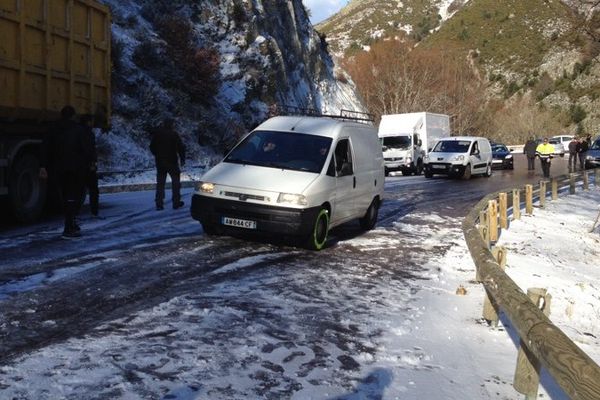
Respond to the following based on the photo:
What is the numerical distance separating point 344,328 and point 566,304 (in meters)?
3.47

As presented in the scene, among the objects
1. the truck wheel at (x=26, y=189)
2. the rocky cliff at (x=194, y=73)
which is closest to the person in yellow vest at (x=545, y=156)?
the rocky cliff at (x=194, y=73)

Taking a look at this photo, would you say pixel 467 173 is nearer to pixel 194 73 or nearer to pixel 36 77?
pixel 194 73

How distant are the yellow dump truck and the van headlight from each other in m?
4.35

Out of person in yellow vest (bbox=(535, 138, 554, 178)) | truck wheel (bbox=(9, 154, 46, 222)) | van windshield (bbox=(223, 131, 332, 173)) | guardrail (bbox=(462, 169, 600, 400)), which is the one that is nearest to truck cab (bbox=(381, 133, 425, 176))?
person in yellow vest (bbox=(535, 138, 554, 178))

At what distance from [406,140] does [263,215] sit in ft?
67.8

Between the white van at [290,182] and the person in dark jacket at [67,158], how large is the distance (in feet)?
5.48

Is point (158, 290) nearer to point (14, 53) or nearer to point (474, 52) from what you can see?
point (14, 53)

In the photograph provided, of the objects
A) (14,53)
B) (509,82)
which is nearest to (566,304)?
(14,53)

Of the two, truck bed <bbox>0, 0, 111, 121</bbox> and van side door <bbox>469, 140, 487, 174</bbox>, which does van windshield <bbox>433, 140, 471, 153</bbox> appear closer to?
van side door <bbox>469, 140, 487, 174</bbox>

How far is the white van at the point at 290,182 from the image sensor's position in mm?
8086

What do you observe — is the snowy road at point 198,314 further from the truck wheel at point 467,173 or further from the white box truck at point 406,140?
the white box truck at point 406,140

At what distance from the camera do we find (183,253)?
7914 mm

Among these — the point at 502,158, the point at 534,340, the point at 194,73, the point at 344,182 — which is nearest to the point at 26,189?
the point at 344,182

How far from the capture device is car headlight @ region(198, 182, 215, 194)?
8.45 m
